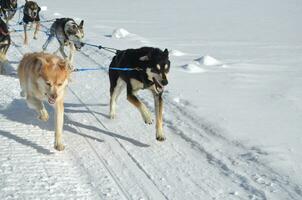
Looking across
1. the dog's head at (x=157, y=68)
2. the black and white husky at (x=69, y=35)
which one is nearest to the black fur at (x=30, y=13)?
the black and white husky at (x=69, y=35)

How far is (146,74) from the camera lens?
13.3ft

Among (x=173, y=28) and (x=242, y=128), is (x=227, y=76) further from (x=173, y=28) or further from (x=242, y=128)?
(x=173, y=28)

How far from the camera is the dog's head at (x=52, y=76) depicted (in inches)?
141

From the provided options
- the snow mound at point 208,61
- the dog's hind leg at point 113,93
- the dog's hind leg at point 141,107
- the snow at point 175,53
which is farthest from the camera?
the snow at point 175,53

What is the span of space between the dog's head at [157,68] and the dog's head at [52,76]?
0.75m

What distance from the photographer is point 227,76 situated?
6.64 meters

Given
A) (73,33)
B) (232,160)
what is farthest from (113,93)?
(73,33)

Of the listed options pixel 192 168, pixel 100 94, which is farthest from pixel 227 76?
pixel 192 168

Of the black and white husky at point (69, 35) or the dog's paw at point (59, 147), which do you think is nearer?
the dog's paw at point (59, 147)

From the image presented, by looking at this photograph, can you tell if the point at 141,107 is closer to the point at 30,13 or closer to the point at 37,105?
the point at 37,105

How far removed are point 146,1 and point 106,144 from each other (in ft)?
49.9

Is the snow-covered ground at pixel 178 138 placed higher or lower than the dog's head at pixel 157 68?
lower

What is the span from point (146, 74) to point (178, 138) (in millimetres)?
641

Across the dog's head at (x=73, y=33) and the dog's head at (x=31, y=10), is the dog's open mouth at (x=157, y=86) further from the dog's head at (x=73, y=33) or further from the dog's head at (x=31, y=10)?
the dog's head at (x=31, y=10)
